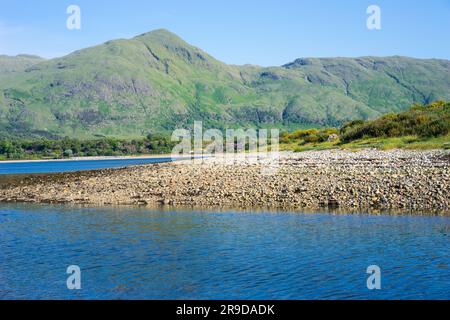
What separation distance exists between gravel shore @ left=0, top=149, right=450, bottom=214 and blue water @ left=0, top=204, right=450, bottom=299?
133 inches

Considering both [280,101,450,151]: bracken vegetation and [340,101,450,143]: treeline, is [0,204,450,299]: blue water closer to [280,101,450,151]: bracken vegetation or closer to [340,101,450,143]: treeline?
[280,101,450,151]: bracken vegetation

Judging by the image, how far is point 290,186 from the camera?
3872cm

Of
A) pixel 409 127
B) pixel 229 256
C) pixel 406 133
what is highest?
pixel 409 127

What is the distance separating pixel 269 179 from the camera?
41.7 meters

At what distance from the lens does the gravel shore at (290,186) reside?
33719 mm

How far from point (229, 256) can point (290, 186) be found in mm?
16391

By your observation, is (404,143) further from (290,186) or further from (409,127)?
(290,186)

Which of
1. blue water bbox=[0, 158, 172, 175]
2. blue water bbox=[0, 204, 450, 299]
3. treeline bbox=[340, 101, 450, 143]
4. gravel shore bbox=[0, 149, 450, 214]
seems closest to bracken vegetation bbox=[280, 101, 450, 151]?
treeline bbox=[340, 101, 450, 143]

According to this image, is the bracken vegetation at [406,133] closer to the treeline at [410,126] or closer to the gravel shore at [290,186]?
the treeline at [410,126]

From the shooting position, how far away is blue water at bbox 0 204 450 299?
61.0 feet

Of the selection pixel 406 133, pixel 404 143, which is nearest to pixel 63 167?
pixel 406 133

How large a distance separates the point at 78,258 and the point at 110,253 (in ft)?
5.02
